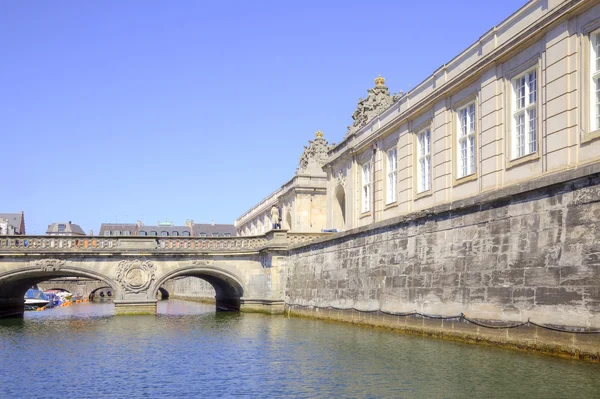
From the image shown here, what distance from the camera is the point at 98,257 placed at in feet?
126

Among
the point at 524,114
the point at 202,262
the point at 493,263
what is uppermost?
the point at 524,114

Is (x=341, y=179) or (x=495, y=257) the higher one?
(x=341, y=179)

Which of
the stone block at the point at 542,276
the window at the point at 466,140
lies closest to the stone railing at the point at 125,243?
the window at the point at 466,140

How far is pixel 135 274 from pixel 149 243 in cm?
182

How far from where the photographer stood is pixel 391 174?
1278 inches

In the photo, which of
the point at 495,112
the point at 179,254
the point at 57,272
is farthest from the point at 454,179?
the point at 57,272

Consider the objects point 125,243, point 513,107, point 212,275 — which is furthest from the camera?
point 212,275

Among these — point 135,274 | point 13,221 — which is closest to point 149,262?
point 135,274

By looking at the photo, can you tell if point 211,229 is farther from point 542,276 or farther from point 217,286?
point 542,276

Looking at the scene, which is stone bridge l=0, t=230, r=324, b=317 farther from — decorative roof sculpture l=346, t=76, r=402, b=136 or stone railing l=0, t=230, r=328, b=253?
decorative roof sculpture l=346, t=76, r=402, b=136

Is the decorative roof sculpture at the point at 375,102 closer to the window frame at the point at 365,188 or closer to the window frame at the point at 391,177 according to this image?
the window frame at the point at 365,188

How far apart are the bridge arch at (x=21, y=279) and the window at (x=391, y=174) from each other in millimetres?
15780

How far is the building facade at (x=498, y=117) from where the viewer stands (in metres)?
18.2

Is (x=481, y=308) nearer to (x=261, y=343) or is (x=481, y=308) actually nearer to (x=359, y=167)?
(x=261, y=343)
